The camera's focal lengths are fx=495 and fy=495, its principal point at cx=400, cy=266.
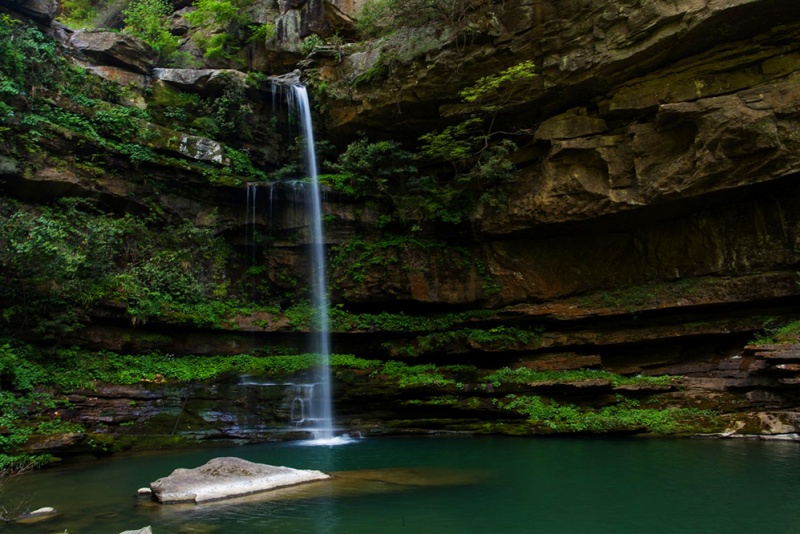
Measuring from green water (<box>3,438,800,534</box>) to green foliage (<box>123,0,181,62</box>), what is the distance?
1797 centimetres

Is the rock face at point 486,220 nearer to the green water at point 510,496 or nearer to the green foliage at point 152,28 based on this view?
the green water at point 510,496

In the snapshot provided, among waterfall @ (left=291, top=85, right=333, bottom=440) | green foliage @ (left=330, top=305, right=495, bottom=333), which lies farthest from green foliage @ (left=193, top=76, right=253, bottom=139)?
green foliage @ (left=330, top=305, right=495, bottom=333)

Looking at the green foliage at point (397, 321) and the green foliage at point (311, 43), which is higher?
the green foliage at point (311, 43)

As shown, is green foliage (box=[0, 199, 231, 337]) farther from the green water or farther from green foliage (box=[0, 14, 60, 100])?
the green water

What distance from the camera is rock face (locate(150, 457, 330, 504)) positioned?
23.9 ft

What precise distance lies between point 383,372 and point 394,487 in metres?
7.04

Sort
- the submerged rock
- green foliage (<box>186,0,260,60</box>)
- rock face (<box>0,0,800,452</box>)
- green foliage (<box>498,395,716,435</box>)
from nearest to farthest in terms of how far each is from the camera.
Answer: the submerged rock
green foliage (<box>498,395,716,435</box>)
rock face (<box>0,0,800,452</box>)
green foliage (<box>186,0,260,60</box>)

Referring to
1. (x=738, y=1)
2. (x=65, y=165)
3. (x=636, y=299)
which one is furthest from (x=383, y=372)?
(x=738, y=1)

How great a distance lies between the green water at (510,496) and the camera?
6.04 metres

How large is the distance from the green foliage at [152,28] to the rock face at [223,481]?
18.7 meters

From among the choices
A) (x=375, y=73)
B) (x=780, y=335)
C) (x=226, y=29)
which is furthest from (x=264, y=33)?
(x=780, y=335)

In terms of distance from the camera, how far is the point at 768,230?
14.3m

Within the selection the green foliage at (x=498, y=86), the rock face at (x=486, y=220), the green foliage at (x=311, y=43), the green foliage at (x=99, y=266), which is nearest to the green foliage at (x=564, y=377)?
the rock face at (x=486, y=220)

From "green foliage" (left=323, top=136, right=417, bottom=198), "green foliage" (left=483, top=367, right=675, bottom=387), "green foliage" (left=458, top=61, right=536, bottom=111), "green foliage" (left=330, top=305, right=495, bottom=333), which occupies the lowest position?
"green foliage" (left=483, top=367, right=675, bottom=387)
